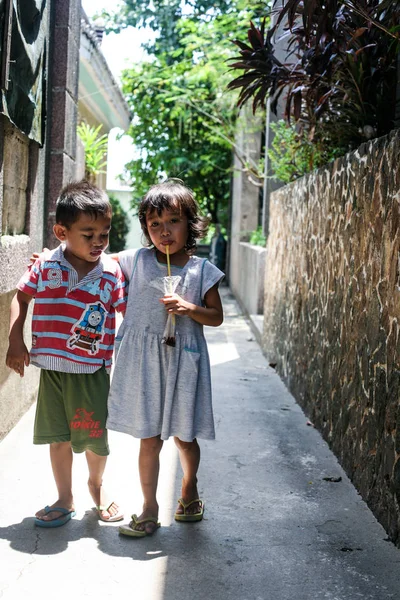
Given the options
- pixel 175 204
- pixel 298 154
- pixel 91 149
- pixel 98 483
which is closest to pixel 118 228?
pixel 91 149

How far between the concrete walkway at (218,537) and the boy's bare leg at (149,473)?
0.34ft

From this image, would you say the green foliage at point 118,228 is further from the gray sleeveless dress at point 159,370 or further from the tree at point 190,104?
the gray sleeveless dress at point 159,370

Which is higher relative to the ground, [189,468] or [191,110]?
[191,110]

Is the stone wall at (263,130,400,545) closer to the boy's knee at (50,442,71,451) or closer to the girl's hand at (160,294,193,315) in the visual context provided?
the girl's hand at (160,294,193,315)

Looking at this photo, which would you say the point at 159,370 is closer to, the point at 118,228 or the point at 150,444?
the point at 150,444

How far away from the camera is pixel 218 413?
647cm

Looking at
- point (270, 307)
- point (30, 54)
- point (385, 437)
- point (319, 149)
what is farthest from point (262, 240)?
point (385, 437)

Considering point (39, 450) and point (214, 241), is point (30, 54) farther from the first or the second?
point (214, 241)

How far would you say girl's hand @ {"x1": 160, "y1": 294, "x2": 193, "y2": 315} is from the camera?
11.7ft

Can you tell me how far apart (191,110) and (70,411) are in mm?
14620

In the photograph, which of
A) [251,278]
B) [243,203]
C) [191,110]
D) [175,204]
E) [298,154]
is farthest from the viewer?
[191,110]

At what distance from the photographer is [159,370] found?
3688 mm

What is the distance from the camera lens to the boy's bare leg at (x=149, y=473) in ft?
12.2

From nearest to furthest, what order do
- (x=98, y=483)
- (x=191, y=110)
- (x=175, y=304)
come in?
1. (x=175, y=304)
2. (x=98, y=483)
3. (x=191, y=110)
